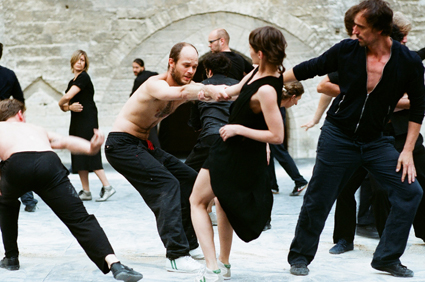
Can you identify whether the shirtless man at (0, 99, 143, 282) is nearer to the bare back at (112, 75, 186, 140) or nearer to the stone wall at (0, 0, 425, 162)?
the bare back at (112, 75, 186, 140)

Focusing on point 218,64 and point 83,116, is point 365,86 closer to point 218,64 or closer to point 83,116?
point 218,64

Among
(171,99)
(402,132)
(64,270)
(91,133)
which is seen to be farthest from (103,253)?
(91,133)

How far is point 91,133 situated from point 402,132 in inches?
158

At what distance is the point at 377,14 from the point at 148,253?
2.47 meters

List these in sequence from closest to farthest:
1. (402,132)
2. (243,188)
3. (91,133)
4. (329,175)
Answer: (243,188) → (329,175) → (402,132) → (91,133)

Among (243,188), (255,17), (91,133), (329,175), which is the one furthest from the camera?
(255,17)

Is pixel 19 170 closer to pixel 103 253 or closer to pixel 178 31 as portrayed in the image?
pixel 103 253

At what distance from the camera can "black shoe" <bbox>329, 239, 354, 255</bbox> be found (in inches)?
176

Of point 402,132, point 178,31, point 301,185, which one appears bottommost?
point 301,185

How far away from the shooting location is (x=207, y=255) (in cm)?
353

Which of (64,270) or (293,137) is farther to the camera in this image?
(293,137)

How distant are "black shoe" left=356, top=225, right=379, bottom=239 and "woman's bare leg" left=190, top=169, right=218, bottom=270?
2.10 metres

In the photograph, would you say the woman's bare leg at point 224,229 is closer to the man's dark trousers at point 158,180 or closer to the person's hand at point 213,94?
the man's dark trousers at point 158,180

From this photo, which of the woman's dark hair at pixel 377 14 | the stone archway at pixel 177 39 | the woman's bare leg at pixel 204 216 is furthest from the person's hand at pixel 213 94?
the stone archway at pixel 177 39
